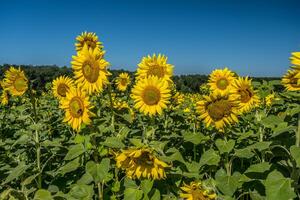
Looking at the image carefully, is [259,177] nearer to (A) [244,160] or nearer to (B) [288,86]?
(A) [244,160]

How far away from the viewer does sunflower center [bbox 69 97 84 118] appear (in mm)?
4098

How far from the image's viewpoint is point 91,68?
442 cm

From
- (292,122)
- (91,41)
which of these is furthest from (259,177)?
(91,41)

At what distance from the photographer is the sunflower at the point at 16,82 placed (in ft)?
17.2

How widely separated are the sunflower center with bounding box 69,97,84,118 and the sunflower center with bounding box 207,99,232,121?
1.21 meters

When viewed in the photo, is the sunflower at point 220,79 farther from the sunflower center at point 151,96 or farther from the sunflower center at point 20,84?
the sunflower center at point 20,84

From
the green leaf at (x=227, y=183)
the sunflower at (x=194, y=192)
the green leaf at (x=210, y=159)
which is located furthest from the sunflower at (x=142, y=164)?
the green leaf at (x=227, y=183)

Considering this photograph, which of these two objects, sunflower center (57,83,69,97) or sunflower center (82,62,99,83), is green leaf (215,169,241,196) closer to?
sunflower center (82,62,99,83)

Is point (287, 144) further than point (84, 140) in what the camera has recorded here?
No

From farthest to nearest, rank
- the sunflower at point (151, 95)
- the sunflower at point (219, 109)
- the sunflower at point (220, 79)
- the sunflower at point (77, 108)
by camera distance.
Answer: the sunflower at point (220, 79) < the sunflower at point (151, 95) < the sunflower at point (219, 109) < the sunflower at point (77, 108)

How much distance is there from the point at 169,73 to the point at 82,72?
3.78ft

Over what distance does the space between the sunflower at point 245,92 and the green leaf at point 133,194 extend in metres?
2.18

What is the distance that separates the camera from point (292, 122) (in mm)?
3738

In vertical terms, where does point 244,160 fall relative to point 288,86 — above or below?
below
